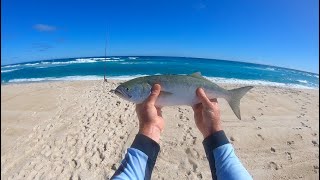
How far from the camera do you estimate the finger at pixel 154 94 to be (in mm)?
3068

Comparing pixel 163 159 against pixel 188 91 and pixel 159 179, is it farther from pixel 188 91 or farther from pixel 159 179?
pixel 188 91

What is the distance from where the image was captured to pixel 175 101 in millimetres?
3367

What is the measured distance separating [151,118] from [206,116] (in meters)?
0.55

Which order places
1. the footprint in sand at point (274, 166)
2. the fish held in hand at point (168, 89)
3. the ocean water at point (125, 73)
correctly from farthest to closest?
the ocean water at point (125, 73) → the footprint in sand at point (274, 166) → the fish held in hand at point (168, 89)

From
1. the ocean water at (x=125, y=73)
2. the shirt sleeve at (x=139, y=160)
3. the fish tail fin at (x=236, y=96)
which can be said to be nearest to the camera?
the shirt sleeve at (x=139, y=160)

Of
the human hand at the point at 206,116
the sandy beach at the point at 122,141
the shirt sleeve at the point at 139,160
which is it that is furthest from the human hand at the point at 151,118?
the sandy beach at the point at 122,141

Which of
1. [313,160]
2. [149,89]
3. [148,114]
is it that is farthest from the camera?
[313,160]

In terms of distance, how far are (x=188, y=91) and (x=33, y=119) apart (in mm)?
7482

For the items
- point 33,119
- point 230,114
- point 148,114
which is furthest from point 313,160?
point 33,119

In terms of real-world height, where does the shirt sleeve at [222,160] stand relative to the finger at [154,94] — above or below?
below

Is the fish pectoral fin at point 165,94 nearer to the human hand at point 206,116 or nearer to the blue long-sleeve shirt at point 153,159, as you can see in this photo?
the human hand at point 206,116

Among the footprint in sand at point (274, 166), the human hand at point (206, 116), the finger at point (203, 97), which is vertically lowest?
the footprint in sand at point (274, 166)

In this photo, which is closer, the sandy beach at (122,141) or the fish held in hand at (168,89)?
the fish held in hand at (168,89)

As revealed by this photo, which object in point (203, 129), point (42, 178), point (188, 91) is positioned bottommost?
point (42, 178)
